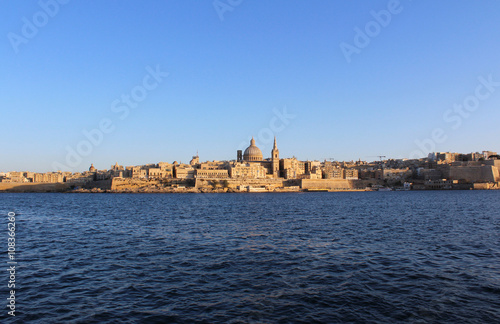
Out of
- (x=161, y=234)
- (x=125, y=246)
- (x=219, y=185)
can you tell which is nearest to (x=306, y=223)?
(x=161, y=234)

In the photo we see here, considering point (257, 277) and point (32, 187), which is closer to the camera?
point (257, 277)

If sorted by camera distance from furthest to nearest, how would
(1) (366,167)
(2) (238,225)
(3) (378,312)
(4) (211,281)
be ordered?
(1) (366,167) → (2) (238,225) → (4) (211,281) → (3) (378,312)

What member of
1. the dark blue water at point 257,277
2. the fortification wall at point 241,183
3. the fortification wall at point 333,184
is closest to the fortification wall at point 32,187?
the fortification wall at point 241,183

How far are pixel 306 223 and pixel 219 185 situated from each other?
2348 inches

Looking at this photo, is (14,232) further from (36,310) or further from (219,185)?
(219,185)

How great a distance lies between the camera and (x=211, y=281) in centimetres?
943

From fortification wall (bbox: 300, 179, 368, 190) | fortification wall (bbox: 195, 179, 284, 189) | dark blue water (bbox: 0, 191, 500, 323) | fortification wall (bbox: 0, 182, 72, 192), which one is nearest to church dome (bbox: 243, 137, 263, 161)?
fortification wall (bbox: 195, 179, 284, 189)

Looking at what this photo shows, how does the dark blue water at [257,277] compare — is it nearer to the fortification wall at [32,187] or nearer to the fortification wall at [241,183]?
the fortification wall at [241,183]

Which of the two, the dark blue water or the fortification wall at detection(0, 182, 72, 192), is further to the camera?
the fortification wall at detection(0, 182, 72, 192)

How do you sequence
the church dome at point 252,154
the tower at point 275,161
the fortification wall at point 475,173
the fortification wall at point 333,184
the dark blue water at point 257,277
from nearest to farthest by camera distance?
the dark blue water at point 257,277, the fortification wall at point 475,173, the fortification wall at point 333,184, the tower at point 275,161, the church dome at point 252,154

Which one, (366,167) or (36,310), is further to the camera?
(366,167)

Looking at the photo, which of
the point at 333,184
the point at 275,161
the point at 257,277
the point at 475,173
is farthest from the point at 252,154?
the point at 257,277

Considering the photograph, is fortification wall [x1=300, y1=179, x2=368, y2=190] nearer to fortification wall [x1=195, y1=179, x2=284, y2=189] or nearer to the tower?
fortification wall [x1=195, y1=179, x2=284, y2=189]

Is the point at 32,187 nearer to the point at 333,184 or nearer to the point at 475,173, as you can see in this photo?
the point at 333,184
